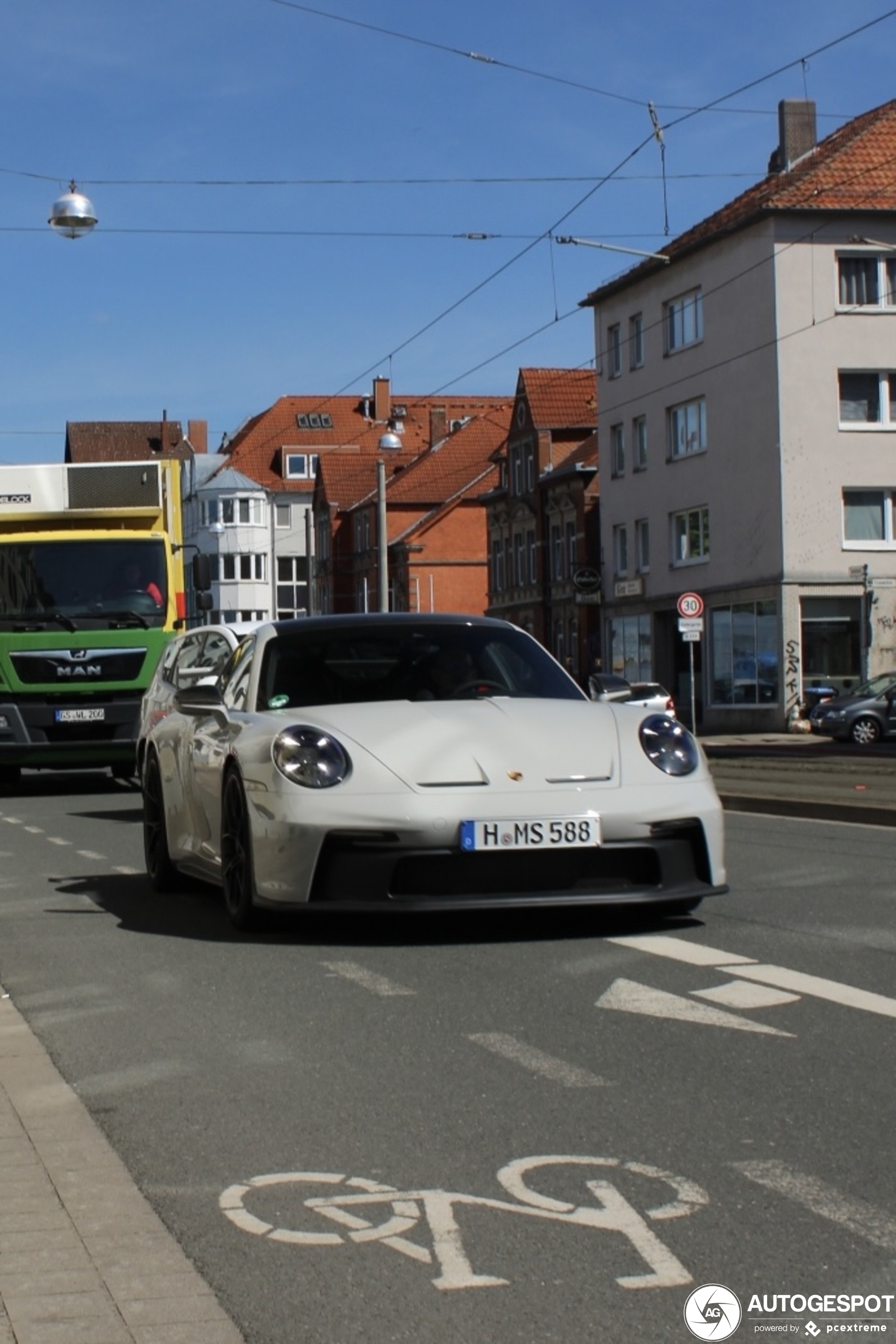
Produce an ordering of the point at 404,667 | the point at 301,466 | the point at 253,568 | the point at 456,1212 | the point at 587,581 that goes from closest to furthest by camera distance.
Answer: the point at 456,1212
the point at 404,667
the point at 587,581
the point at 253,568
the point at 301,466

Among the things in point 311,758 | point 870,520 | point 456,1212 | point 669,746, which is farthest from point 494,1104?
point 870,520

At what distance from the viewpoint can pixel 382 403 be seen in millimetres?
118625

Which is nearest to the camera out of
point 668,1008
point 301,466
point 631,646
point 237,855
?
point 668,1008

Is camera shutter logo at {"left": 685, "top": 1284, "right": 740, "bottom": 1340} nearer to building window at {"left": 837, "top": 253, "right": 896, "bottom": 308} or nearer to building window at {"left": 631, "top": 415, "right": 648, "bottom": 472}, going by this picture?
building window at {"left": 837, "top": 253, "right": 896, "bottom": 308}

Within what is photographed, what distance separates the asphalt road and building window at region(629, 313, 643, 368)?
5007 cm

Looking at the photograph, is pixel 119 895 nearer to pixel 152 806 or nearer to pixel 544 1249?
pixel 152 806

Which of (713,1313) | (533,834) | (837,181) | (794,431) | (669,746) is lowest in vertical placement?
(713,1313)

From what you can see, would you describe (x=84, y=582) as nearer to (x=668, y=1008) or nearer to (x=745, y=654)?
(x=668, y=1008)

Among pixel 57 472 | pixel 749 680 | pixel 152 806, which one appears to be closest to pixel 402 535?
pixel 749 680

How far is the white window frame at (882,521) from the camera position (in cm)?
4931

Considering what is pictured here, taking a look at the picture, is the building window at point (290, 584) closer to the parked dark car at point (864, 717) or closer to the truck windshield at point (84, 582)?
the parked dark car at point (864, 717)

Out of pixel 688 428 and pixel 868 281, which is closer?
pixel 868 281

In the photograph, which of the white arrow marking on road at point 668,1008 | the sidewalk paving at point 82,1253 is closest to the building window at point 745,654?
the white arrow marking on road at point 668,1008

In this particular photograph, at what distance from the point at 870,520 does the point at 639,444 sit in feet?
35.5
